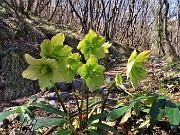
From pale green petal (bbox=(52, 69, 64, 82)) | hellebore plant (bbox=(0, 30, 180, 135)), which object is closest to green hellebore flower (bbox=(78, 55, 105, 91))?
hellebore plant (bbox=(0, 30, 180, 135))

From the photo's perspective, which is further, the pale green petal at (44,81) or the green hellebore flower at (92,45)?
the green hellebore flower at (92,45)

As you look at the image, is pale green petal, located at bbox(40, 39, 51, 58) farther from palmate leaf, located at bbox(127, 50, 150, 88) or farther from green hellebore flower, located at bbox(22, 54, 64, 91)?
palmate leaf, located at bbox(127, 50, 150, 88)

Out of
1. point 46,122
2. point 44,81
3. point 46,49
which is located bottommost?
point 46,122

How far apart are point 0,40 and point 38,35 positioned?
1.12 m

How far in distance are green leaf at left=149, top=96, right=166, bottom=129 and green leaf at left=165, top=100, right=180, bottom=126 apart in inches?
1.0

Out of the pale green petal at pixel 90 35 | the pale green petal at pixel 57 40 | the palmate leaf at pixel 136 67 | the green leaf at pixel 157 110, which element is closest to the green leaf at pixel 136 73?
the palmate leaf at pixel 136 67

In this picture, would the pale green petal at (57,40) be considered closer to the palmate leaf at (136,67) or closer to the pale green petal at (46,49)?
the pale green petal at (46,49)

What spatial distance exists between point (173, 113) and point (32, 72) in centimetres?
60

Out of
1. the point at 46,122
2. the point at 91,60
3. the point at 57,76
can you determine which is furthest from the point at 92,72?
the point at 46,122

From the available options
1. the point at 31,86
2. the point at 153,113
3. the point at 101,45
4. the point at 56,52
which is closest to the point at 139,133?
the point at 153,113

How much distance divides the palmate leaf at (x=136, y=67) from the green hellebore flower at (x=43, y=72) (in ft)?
1.01

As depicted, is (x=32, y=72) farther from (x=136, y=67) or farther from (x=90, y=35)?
(x=136, y=67)

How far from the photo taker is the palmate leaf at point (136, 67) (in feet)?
4.04

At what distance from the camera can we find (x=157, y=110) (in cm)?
124
